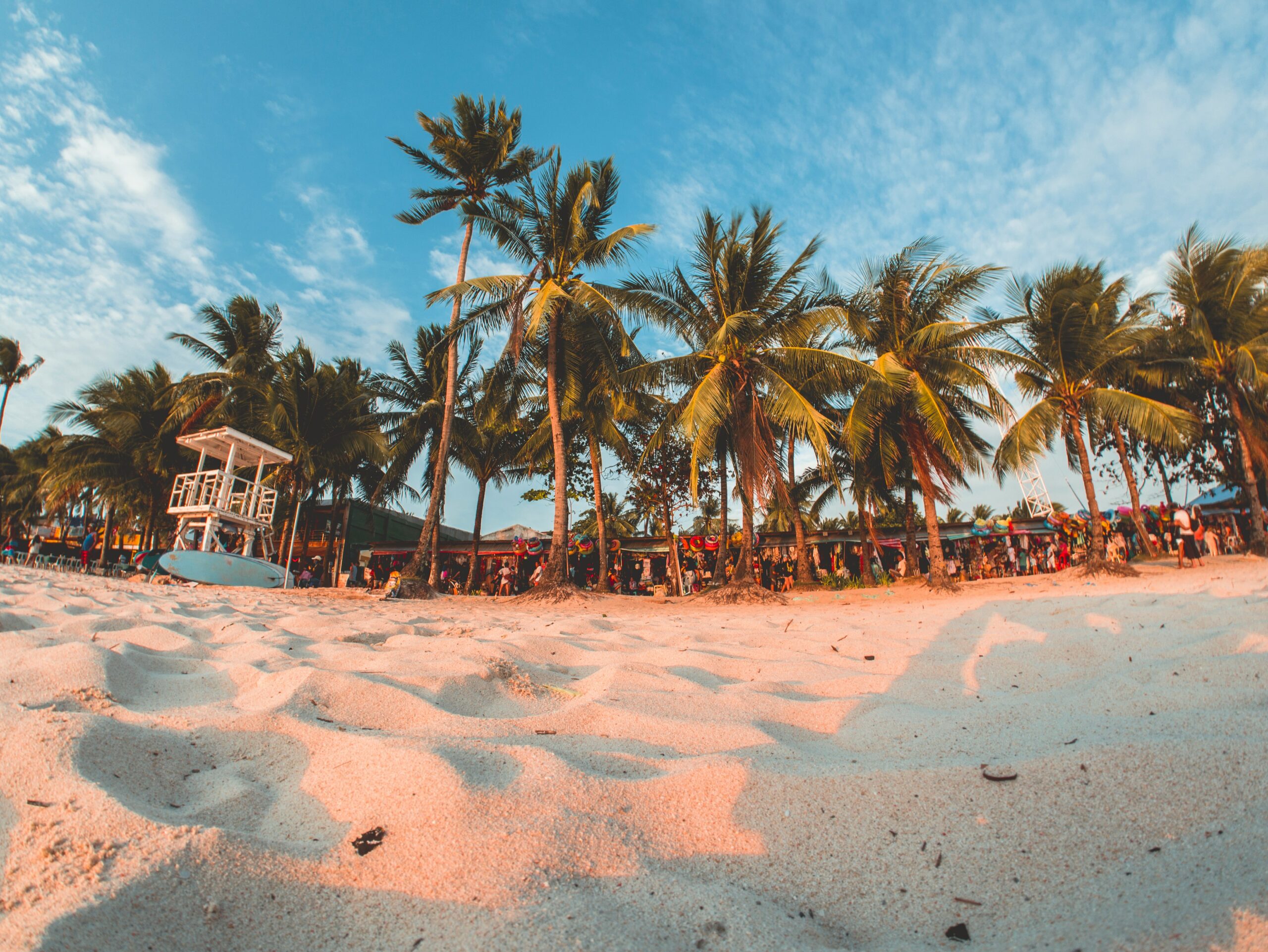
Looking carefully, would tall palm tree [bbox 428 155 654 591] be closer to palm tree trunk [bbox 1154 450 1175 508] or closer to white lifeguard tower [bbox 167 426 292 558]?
white lifeguard tower [bbox 167 426 292 558]

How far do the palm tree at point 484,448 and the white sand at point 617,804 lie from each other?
1382cm

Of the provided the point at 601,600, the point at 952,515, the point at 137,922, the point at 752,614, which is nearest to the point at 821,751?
the point at 137,922

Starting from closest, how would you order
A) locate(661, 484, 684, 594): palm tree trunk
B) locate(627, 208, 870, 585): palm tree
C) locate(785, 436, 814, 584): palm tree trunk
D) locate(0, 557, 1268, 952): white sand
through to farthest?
1. locate(0, 557, 1268, 952): white sand
2. locate(627, 208, 870, 585): palm tree
3. locate(785, 436, 814, 584): palm tree trunk
4. locate(661, 484, 684, 594): palm tree trunk

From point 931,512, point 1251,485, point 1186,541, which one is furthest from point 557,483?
point 1251,485

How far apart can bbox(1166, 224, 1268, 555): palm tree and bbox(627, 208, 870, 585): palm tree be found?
7.65 metres

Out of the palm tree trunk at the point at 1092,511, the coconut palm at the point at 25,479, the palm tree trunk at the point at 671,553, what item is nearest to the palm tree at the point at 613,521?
the palm tree trunk at the point at 671,553

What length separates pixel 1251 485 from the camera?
1298cm

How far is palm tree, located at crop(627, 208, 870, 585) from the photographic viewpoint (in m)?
10.9

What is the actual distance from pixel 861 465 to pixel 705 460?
5.62m

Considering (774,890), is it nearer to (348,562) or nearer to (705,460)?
(705,460)

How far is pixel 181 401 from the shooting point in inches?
730

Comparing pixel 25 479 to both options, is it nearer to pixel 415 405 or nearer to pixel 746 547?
pixel 415 405

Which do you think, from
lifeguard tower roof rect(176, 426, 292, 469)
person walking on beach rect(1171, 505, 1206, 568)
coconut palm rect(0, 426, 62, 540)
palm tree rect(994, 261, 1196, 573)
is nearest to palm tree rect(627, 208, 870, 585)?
palm tree rect(994, 261, 1196, 573)

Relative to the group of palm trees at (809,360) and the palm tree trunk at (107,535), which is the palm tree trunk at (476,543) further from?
the palm tree trunk at (107,535)
